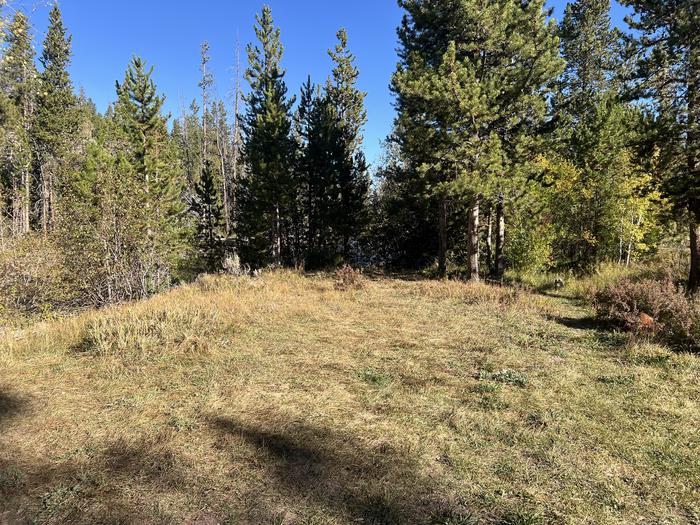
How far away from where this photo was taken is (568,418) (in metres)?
4.55

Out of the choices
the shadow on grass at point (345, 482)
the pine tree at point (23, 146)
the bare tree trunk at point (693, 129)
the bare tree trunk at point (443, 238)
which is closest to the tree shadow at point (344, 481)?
the shadow on grass at point (345, 482)

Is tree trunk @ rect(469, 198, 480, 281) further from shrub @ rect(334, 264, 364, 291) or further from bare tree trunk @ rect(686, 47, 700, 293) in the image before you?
bare tree trunk @ rect(686, 47, 700, 293)

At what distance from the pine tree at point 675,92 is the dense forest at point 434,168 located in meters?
0.04

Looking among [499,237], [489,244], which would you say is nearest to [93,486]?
[499,237]

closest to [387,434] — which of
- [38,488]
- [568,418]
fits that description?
[568,418]

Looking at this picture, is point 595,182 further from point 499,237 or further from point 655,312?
point 655,312

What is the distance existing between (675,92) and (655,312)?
22.6ft

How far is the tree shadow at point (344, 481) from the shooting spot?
3.14 meters

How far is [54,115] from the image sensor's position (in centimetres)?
2853

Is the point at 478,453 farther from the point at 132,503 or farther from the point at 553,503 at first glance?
the point at 132,503

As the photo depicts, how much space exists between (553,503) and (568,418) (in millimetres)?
1585

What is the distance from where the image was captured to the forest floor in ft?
Answer: 10.7

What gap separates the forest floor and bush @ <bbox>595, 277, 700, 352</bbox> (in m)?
0.55

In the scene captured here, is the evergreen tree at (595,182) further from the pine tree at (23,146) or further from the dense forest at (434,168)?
the pine tree at (23,146)
